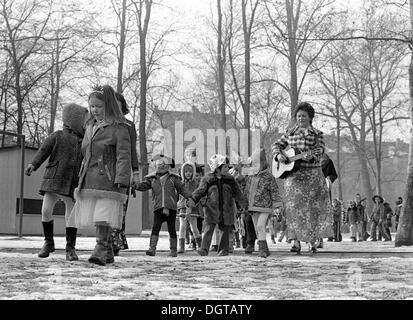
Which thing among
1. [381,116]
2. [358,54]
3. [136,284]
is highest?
[358,54]

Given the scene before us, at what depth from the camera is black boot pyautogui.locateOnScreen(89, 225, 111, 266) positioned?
21.8 feet

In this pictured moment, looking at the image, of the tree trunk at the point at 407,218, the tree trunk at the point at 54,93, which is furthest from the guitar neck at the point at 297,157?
the tree trunk at the point at 54,93

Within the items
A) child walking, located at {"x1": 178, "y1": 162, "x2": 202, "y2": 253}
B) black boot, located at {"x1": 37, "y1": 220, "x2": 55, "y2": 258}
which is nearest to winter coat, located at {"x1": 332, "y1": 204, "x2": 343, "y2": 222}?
→ child walking, located at {"x1": 178, "y1": 162, "x2": 202, "y2": 253}

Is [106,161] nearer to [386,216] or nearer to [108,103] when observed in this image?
[108,103]

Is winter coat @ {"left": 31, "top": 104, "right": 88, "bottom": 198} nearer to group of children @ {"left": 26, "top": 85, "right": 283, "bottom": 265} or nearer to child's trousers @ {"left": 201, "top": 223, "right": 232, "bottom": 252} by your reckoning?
group of children @ {"left": 26, "top": 85, "right": 283, "bottom": 265}

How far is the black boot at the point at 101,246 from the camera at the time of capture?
261 inches

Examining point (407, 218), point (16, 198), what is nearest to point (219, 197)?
point (407, 218)

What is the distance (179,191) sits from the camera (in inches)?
391

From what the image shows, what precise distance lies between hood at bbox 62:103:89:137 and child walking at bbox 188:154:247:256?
243 centimetres

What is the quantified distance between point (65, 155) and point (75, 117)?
50 centimetres
